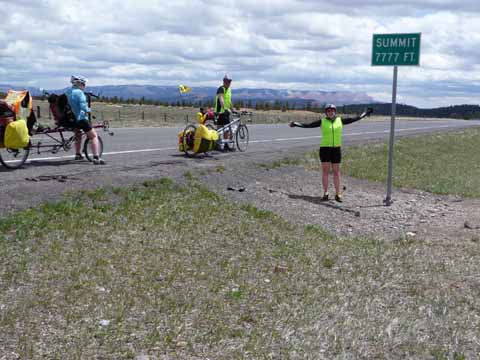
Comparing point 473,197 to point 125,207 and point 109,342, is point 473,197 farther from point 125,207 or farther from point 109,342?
point 109,342

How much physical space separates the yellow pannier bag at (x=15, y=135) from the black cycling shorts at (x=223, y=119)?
6393mm

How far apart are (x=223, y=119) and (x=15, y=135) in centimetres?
664

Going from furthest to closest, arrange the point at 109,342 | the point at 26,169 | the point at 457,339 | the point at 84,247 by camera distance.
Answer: the point at 26,169
the point at 84,247
the point at 457,339
the point at 109,342

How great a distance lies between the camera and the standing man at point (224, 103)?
15703 millimetres

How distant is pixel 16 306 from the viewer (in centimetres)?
529

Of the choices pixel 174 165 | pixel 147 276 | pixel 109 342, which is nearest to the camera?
pixel 109 342

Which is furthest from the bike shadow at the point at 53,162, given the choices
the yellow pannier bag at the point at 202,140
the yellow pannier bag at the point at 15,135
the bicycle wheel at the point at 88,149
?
the yellow pannier bag at the point at 202,140

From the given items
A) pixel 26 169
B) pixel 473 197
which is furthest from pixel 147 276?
pixel 473 197

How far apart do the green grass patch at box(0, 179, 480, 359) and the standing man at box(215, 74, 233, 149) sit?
286 inches

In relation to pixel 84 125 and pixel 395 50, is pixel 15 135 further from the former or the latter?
pixel 395 50

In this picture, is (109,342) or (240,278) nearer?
(109,342)

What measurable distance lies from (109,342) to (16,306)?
3.01 feet

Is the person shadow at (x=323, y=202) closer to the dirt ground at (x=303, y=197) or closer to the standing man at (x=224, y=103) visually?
the dirt ground at (x=303, y=197)

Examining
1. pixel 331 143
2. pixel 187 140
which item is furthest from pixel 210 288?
pixel 187 140
